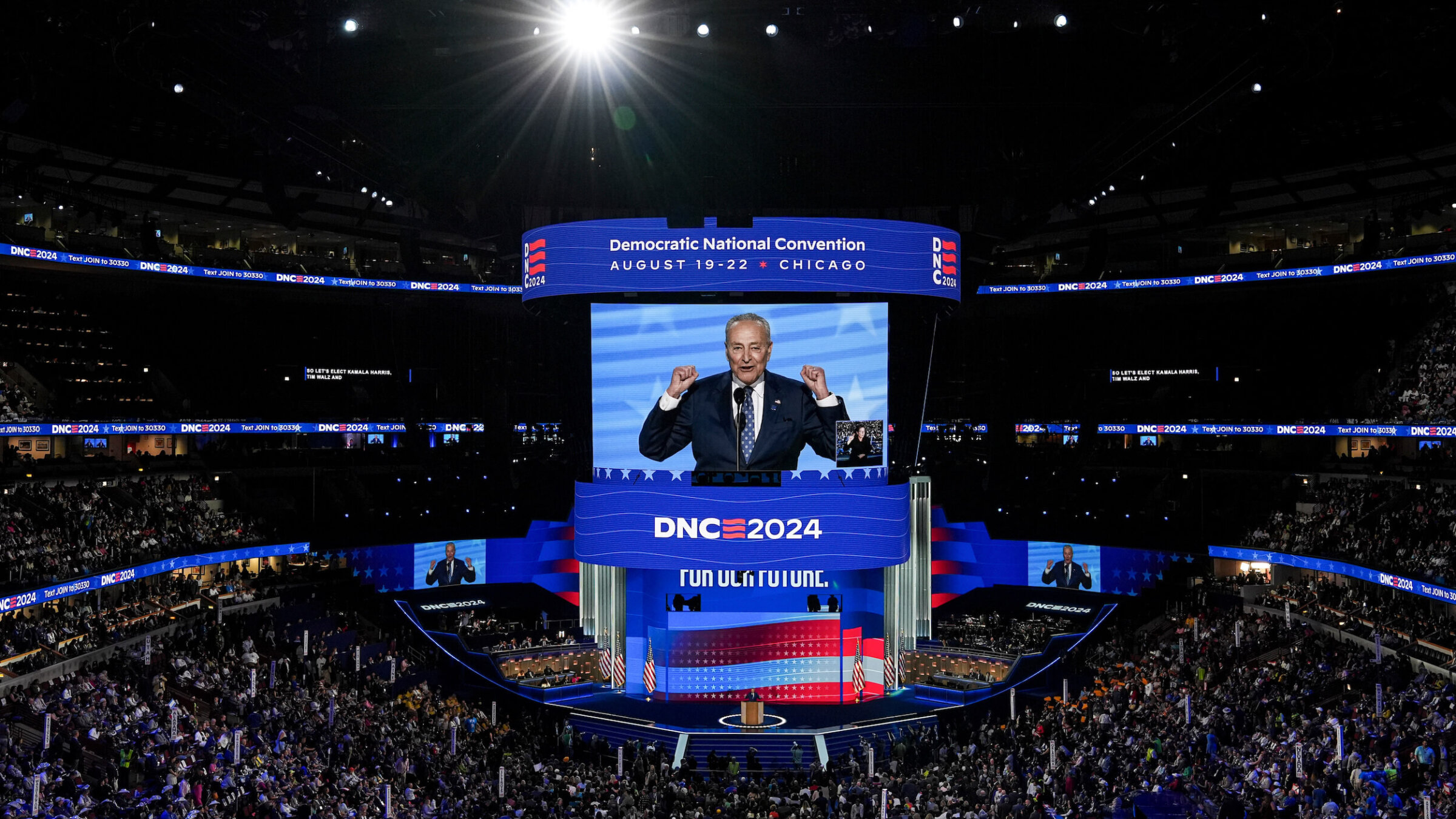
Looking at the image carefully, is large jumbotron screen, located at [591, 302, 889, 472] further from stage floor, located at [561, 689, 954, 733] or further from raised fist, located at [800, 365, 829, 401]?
stage floor, located at [561, 689, 954, 733]

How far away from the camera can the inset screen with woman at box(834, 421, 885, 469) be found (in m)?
32.8

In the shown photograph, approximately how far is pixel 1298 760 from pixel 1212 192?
1651 cm

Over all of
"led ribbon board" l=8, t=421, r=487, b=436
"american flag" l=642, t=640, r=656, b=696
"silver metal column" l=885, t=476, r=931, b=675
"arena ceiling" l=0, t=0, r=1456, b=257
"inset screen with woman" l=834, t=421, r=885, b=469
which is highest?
"arena ceiling" l=0, t=0, r=1456, b=257

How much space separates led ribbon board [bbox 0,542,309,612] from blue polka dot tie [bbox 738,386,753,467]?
44.8 feet

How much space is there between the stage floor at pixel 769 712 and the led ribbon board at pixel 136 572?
9.85 meters

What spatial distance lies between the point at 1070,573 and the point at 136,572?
25.7m

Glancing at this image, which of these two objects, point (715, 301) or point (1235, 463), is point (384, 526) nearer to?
point (715, 301)

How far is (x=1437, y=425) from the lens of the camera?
30797 millimetres

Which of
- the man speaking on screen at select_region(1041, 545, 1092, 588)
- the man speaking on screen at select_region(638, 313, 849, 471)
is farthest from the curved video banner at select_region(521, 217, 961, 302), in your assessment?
the man speaking on screen at select_region(1041, 545, 1092, 588)

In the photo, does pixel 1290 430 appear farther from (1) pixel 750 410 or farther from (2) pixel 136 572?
(2) pixel 136 572

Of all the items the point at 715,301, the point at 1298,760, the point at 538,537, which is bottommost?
the point at 1298,760

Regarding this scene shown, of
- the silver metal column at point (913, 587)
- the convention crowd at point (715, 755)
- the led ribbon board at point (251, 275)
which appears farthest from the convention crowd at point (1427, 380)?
the led ribbon board at point (251, 275)

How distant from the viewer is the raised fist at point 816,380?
107ft

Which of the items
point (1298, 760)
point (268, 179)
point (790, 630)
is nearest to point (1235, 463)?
point (790, 630)
